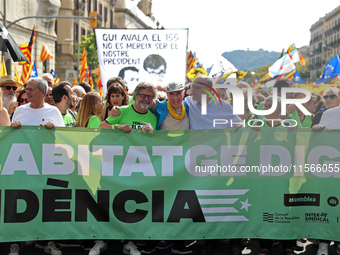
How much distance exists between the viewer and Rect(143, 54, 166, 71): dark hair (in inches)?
402

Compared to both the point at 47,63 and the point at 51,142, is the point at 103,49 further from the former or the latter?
the point at 47,63

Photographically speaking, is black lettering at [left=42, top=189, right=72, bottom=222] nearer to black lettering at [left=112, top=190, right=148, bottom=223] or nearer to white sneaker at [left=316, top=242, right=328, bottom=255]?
black lettering at [left=112, top=190, right=148, bottom=223]

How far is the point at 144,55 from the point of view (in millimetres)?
10266

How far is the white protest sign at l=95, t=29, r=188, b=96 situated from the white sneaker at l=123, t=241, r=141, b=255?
4.78 metres

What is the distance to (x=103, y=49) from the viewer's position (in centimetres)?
1034

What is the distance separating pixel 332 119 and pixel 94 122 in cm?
272

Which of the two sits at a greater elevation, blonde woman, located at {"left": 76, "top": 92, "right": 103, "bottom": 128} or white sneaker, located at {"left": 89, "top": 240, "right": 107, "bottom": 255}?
blonde woman, located at {"left": 76, "top": 92, "right": 103, "bottom": 128}

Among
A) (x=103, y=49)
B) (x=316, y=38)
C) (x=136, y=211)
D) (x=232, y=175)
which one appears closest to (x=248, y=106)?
(x=232, y=175)

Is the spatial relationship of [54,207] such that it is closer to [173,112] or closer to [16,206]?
[16,206]

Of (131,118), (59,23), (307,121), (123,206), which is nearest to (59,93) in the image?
(131,118)

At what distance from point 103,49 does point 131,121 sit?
4674 millimetres

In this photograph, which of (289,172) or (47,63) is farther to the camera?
(47,63)

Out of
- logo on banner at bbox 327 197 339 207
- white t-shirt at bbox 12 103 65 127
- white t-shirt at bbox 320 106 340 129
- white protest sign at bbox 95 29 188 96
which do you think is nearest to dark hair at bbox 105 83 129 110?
white t-shirt at bbox 12 103 65 127

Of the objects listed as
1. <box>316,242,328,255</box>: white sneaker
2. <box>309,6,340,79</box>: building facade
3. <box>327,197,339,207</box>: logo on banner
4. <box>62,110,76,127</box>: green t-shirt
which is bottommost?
<box>316,242,328,255</box>: white sneaker
